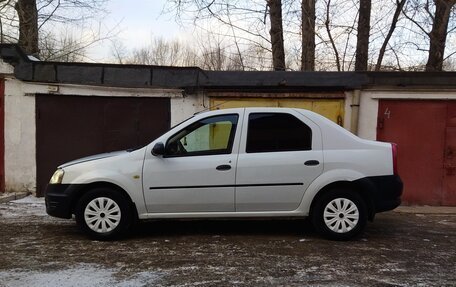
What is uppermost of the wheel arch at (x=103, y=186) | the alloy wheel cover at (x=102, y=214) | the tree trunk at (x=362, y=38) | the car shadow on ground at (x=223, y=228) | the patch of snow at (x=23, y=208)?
the tree trunk at (x=362, y=38)

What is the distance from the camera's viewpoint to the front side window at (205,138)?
6.54 meters

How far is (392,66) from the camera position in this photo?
1647cm

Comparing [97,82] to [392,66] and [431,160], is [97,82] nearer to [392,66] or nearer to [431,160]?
[431,160]

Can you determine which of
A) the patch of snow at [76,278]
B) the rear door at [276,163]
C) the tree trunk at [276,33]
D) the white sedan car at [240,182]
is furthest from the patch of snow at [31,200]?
the tree trunk at [276,33]

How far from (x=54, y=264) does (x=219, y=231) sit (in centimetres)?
244

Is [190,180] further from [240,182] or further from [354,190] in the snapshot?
[354,190]

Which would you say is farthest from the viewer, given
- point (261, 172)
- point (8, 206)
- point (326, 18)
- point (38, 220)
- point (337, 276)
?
point (326, 18)

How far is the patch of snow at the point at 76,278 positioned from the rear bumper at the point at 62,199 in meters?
1.32

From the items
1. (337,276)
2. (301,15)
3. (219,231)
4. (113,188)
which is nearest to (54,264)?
(113,188)

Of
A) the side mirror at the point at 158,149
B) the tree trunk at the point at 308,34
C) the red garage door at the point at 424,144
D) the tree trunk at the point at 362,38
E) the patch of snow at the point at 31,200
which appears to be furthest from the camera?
the tree trunk at the point at 308,34

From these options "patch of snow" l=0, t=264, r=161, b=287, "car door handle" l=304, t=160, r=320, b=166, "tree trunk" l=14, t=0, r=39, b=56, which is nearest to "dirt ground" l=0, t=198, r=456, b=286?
"patch of snow" l=0, t=264, r=161, b=287

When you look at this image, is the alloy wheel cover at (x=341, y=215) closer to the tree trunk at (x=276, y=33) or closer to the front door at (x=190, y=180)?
the front door at (x=190, y=180)

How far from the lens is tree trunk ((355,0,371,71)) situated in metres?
14.6

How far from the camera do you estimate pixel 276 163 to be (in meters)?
6.43
